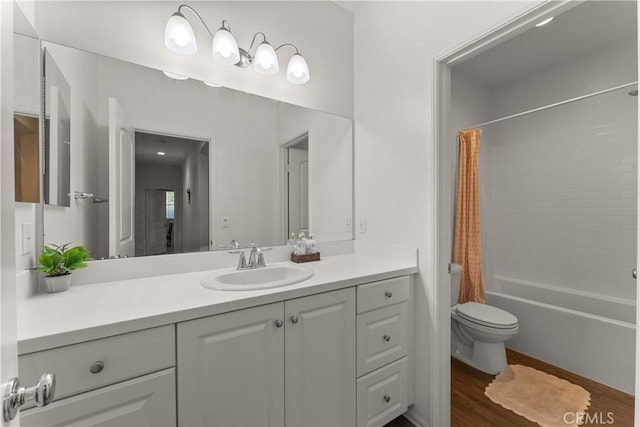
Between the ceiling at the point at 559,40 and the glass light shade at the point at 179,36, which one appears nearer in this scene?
the glass light shade at the point at 179,36

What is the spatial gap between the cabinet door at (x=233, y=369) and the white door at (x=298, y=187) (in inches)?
33.7

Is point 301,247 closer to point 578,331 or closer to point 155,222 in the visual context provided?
point 155,222

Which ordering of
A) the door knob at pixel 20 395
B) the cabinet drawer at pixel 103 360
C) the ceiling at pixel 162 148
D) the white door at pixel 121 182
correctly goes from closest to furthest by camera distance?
the door knob at pixel 20 395 < the cabinet drawer at pixel 103 360 < the white door at pixel 121 182 < the ceiling at pixel 162 148

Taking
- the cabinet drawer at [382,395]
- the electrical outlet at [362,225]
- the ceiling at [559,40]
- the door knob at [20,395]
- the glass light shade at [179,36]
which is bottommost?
the cabinet drawer at [382,395]

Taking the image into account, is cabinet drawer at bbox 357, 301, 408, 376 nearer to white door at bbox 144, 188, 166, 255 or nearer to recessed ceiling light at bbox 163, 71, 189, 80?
white door at bbox 144, 188, 166, 255

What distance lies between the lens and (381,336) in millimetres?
1425

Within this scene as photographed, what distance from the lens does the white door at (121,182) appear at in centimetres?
128

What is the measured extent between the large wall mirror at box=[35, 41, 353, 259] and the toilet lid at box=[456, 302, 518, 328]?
1.15 metres

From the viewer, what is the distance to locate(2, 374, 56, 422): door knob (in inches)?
16.2

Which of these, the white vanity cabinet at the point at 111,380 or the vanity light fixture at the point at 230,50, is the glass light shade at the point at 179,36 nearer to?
the vanity light fixture at the point at 230,50

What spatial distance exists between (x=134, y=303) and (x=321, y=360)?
2.53ft

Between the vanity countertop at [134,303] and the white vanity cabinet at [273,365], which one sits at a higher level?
the vanity countertop at [134,303]

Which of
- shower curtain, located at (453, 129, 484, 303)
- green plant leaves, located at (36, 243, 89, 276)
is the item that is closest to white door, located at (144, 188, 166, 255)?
green plant leaves, located at (36, 243, 89, 276)

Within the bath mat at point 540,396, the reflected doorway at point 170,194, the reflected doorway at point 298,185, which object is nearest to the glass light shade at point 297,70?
the reflected doorway at point 298,185
